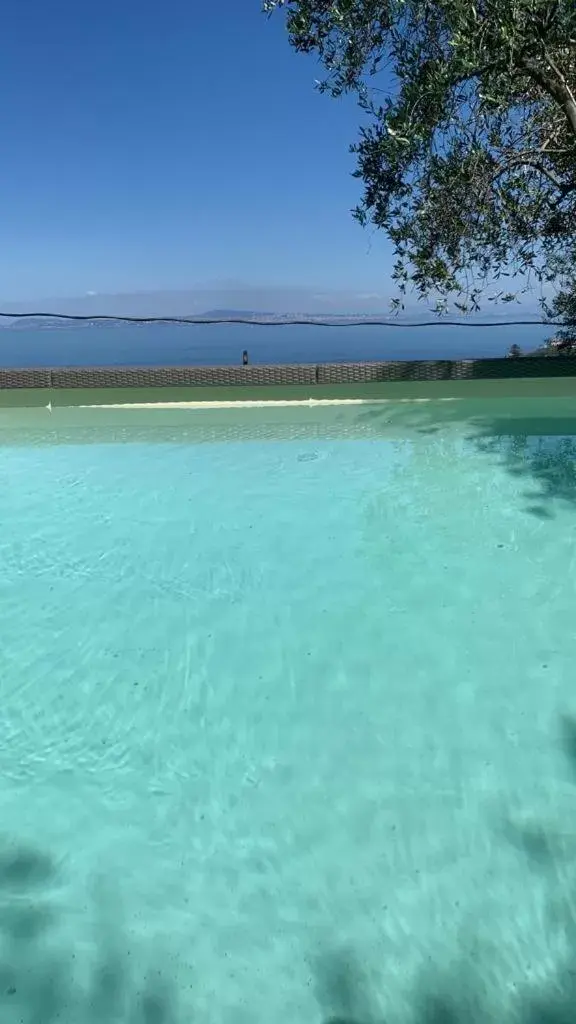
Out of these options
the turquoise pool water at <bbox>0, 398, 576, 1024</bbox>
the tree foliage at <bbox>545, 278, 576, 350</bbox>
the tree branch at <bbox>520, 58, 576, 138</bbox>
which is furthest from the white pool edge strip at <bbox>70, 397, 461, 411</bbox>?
the tree branch at <bbox>520, 58, 576, 138</bbox>

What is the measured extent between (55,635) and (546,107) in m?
6.87

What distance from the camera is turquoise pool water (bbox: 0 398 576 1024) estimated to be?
206 cm

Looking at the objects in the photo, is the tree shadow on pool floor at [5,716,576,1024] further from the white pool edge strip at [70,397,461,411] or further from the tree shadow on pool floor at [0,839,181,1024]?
the white pool edge strip at [70,397,461,411]

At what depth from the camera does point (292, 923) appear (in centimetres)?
220

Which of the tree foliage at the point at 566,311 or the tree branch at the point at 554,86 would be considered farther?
the tree foliage at the point at 566,311

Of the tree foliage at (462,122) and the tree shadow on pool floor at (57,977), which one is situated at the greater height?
the tree foliage at (462,122)

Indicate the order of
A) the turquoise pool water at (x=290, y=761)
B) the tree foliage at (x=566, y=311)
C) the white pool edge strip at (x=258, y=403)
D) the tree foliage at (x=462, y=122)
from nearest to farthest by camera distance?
the turquoise pool water at (x=290, y=761) → the tree foliage at (x=462, y=122) → the tree foliage at (x=566, y=311) → the white pool edge strip at (x=258, y=403)

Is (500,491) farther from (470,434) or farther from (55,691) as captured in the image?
(55,691)

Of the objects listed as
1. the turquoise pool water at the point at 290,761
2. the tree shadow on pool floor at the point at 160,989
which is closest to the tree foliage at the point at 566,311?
the turquoise pool water at the point at 290,761

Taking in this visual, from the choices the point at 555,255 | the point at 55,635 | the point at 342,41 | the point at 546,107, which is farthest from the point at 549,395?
the point at 55,635

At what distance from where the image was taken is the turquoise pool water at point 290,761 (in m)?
2.06

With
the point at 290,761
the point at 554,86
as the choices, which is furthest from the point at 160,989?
the point at 554,86

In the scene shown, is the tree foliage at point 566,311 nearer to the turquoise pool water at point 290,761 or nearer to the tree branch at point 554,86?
the tree branch at point 554,86

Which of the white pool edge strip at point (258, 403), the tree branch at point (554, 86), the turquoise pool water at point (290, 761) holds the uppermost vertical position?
the tree branch at point (554, 86)
